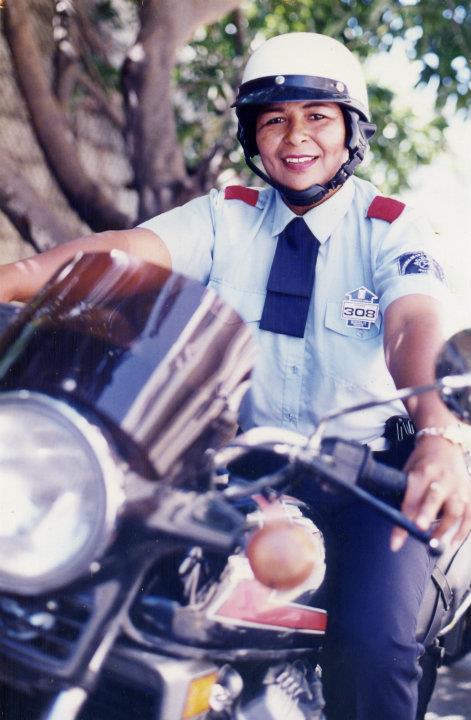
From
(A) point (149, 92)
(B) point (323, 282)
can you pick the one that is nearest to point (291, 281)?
(B) point (323, 282)

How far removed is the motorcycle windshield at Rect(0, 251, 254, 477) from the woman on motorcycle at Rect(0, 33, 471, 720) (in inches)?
7.9

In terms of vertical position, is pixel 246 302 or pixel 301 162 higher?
pixel 301 162

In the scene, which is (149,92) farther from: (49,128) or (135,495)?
(135,495)

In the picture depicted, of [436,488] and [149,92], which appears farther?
[149,92]

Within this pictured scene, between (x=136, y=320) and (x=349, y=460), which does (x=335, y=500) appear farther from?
(x=136, y=320)

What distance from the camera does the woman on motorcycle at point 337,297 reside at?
1600 mm

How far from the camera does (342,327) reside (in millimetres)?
1994

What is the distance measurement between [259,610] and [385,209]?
117 centimetres

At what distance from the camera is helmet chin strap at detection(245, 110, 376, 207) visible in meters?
2.18

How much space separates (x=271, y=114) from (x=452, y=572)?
1259 millimetres

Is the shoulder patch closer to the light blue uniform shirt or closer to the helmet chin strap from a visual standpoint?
the light blue uniform shirt

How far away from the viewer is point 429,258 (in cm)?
197

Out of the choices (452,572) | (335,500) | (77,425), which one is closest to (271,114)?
(335,500)

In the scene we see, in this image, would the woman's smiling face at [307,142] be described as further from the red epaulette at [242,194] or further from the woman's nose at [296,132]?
the red epaulette at [242,194]
